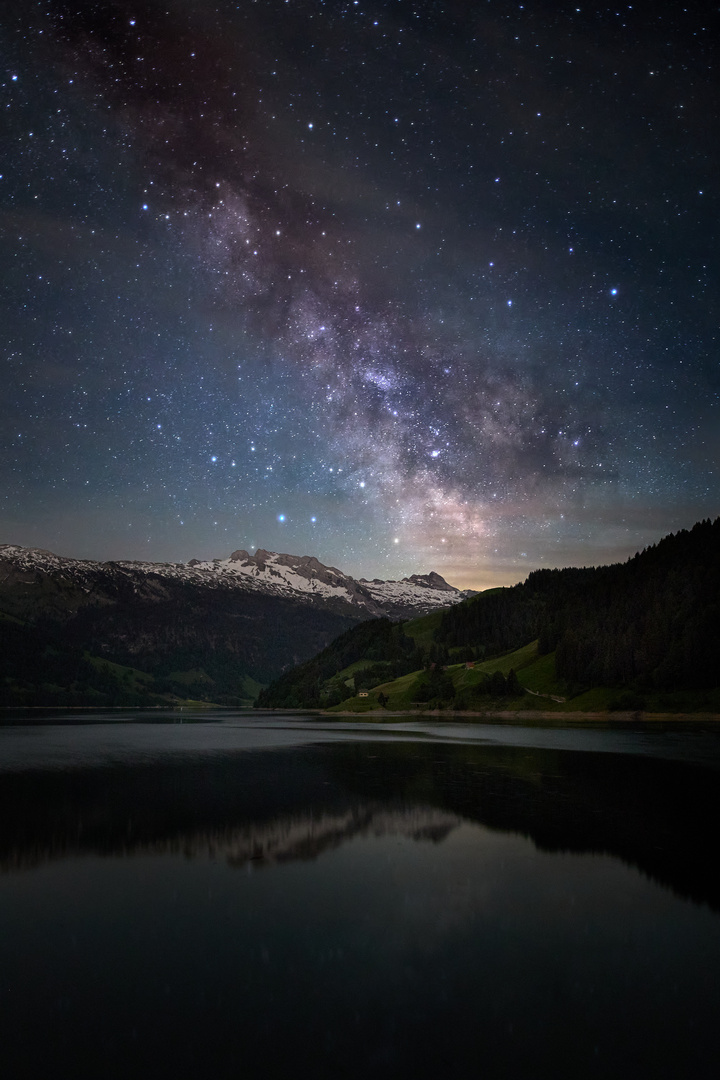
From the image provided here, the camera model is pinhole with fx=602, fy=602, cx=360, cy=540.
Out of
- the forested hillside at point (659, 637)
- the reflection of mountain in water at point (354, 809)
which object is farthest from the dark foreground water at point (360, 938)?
the forested hillside at point (659, 637)

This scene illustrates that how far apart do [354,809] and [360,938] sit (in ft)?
64.0

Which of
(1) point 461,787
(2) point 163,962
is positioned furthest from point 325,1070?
(1) point 461,787

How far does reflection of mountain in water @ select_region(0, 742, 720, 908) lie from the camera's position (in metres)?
26.5

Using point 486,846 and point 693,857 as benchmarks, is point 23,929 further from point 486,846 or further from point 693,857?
point 693,857

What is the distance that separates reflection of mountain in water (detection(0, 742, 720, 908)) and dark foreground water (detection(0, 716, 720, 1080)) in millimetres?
268

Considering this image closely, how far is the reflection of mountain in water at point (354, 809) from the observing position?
26.5 meters

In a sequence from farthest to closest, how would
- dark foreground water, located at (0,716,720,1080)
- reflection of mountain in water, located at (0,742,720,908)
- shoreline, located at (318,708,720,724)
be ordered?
shoreline, located at (318,708,720,724), reflection of mountain in water, located at (0,742,720,908), dark foreground water, located at (0,716,720,1080)

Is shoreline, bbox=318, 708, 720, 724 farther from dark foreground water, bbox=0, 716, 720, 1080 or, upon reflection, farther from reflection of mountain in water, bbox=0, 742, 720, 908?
dark foreground water, bbox=0, 716, 720, 1080

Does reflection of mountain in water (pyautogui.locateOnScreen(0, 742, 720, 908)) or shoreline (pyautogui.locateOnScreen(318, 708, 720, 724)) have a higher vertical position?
reflection of mountain in water (pyautogui.locateOnScreen(0, 742, 720, 908))

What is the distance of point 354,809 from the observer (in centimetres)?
3591

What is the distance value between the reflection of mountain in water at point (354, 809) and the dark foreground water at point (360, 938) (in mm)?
268

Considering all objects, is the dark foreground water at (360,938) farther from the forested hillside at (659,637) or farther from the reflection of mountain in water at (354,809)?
the forested hillside at (659,637)

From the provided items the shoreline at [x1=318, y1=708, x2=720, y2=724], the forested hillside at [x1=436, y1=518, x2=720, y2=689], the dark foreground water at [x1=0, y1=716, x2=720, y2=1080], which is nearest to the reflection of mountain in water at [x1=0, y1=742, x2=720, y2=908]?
the dark foreground water at [x1=0, y1=716, x2=720, y2=1080]

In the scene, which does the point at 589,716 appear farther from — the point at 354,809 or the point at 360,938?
the point at 360,938
